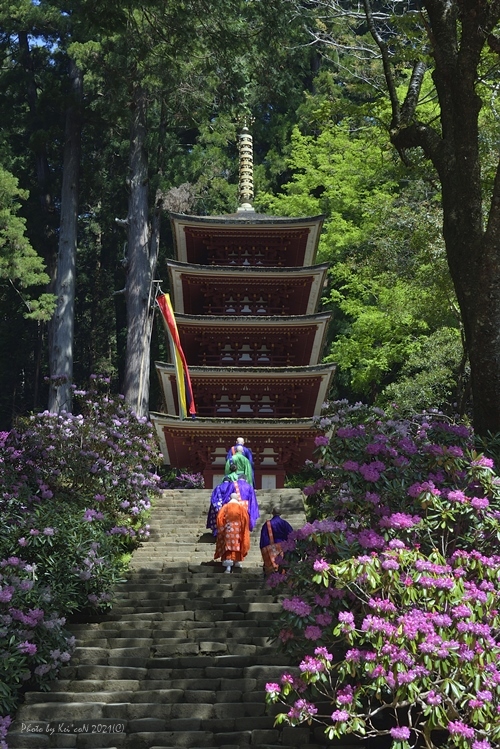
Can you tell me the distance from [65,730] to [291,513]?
9.50m

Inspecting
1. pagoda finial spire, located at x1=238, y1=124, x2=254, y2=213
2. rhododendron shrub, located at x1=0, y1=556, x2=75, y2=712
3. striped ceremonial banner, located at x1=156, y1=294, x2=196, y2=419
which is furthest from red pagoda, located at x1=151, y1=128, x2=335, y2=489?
rhododendron shrub, located at x1=0, y1=556, x2=75, y2=712

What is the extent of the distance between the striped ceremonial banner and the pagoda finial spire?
7.98 metres

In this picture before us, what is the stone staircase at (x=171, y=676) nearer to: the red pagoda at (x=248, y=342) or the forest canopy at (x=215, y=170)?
the forest canopy at (x=215, y=170)

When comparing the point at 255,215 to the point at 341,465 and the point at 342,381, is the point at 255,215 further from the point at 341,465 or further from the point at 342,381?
the point at 341,465

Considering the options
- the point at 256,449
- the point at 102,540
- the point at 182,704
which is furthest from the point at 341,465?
the point at 256,449

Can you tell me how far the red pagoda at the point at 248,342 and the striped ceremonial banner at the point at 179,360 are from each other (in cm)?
121

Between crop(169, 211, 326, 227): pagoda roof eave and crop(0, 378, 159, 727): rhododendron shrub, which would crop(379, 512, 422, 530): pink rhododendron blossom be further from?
crop(169, 211, 326, 227): pagoda roof eave

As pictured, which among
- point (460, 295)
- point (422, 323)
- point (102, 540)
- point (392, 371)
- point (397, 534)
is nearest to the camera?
point (397, 534)

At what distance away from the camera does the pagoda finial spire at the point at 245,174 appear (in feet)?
87.7

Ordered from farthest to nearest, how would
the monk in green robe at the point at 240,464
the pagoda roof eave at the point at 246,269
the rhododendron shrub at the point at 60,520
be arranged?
the pagoda roof eave at the point at 246,269
the monk in green robe at the point at 240,464
the rhododendron shrub at the point at 60,520

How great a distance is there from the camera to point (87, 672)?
8.75 metres

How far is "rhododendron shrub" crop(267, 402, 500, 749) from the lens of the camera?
6062 mm

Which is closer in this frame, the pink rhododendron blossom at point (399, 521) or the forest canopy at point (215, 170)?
the pink rhododendron blossom at point (399, 521)

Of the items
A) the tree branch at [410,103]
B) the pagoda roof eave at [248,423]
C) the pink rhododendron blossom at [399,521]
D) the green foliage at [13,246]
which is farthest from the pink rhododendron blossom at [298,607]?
the green foliage at [13,246]
